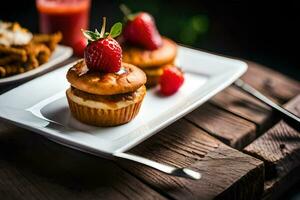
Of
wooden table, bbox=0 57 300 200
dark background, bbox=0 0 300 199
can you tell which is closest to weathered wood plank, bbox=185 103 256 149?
wooden table, bbox=0 57 300 200

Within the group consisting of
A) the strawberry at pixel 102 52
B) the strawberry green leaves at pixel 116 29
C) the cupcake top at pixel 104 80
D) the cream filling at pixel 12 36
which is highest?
the strawberry green leaves at pixel 116 29

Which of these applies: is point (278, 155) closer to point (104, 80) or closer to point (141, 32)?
point (104, 80)

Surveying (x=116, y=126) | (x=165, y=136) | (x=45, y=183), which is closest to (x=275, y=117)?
(x=165, y=136)

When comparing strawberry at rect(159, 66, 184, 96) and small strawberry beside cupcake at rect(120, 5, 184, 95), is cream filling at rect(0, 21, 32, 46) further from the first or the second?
strawberry at rect(159, 66, 184, 96)

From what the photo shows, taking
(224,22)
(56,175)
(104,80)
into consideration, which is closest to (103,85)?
Result: (104,80)

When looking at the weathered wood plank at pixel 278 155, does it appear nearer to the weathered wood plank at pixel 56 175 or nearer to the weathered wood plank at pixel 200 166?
the weathered wood plank at pixel 200 166

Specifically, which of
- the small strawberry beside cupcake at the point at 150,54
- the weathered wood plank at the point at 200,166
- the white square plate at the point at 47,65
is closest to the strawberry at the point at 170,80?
the small strawberry beside cupcake at the point at 150,54

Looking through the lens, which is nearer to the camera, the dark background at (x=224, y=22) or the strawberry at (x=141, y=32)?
the strawberry at (x=141, y=32)
